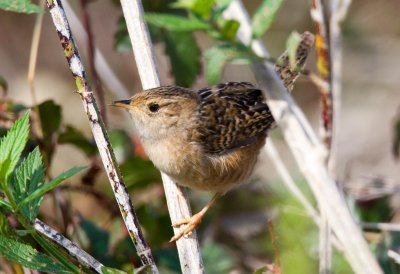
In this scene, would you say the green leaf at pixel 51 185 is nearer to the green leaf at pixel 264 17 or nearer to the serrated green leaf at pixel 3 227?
the serrated green leaf at pixel 3 227

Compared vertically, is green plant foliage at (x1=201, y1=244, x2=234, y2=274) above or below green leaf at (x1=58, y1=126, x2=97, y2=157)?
below

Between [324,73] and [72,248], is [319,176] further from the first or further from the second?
[72,248]

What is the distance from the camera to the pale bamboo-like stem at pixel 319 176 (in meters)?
1.96

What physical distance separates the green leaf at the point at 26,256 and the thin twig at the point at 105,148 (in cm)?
25

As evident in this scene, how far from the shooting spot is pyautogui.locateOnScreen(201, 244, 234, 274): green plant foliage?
3.66m

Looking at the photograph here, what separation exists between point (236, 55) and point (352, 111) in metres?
5.17

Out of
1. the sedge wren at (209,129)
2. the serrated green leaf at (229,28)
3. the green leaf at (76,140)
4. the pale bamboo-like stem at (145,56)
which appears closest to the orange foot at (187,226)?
the pale bamboo-like stem at (145,56)

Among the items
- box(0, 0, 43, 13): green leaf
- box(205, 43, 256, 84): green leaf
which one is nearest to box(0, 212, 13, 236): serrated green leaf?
box(0, 0, 43, 13): green leaf

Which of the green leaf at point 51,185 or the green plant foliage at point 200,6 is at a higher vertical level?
the green plant foliage at point 200,6

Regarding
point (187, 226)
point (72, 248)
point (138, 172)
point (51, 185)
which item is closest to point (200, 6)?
point (51, 185)

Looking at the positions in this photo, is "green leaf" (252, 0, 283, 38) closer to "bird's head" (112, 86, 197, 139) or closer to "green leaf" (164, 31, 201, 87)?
"bird's head" (112, 86, 197, 139)

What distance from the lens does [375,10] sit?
7.05 m

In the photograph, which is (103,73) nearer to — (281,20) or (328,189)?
(328,189)

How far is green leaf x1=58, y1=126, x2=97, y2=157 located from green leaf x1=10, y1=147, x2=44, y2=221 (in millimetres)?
1161
